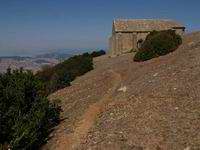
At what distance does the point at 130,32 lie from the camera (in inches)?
2552

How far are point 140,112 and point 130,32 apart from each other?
4216cm

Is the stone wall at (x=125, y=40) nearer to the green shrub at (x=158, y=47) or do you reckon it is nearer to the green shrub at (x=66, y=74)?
the green shrub at (x=66, y=74)

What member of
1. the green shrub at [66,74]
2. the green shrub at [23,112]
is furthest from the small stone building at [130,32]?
the green shrub at [23,112]

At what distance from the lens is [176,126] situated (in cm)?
2145

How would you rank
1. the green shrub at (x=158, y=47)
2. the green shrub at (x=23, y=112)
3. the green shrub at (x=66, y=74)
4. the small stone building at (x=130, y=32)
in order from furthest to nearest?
1. the small stone building at (x=130, y=32)
2. the green shrub at (x=66, y=74)
3. the green shrub at (x=158, y=47)
4. the green shrub at (x=23, y=112)

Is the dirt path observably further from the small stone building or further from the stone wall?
the small stone building

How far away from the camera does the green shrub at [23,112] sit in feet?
72.4

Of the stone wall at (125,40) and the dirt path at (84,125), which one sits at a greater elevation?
the stone wall at (125,40)

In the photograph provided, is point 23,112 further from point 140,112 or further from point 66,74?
point 66,74

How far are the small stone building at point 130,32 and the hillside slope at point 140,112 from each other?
31.3 metres

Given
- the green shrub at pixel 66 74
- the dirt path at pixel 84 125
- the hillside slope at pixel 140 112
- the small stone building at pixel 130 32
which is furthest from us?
the small stone building at pixel 130 32

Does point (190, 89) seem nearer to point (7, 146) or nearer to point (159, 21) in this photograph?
point (7, 146)

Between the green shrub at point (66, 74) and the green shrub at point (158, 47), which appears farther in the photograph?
the green shrub at point (66, 74)

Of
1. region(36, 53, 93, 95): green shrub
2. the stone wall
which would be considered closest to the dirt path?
region(36, 53, 93, 95): green shrub
